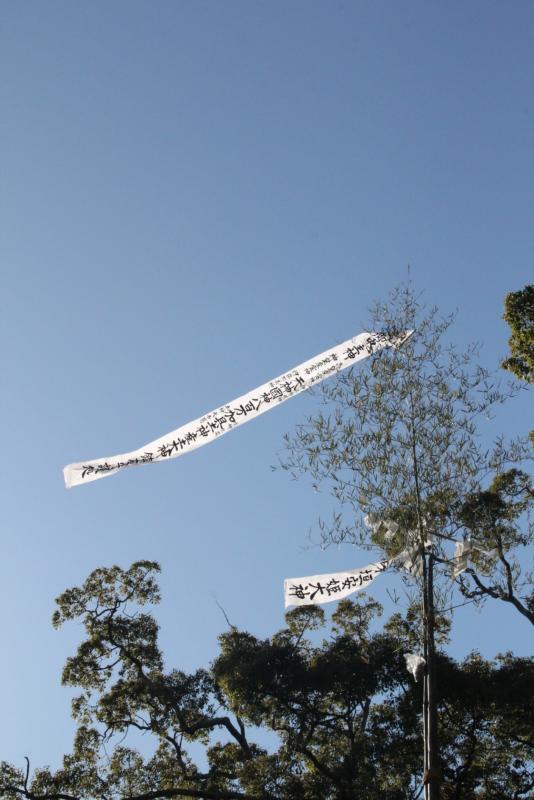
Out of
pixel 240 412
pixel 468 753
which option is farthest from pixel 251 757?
pixel 240 412

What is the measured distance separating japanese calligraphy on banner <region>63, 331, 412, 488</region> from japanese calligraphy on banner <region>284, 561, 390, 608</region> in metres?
2.50

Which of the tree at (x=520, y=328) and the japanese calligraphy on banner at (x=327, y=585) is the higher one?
the tree at (x=520, y=328)

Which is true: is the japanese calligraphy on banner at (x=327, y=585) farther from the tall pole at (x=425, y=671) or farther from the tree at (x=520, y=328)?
the tree at (x=520, y=328)

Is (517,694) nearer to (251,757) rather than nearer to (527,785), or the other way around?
(527,785)

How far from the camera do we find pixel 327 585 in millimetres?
9734

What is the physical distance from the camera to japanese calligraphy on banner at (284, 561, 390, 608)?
31.8 ft

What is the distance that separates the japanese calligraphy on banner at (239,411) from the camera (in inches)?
417

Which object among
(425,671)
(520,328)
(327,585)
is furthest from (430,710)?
(520,328)

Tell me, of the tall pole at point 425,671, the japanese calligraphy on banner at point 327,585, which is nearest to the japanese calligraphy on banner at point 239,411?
the japanese calligraphy on banner at point 327,585

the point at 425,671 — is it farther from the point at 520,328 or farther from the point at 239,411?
the point at 520,328

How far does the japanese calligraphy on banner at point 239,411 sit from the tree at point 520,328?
378 centimetres

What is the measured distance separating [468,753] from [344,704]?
8.06 feet

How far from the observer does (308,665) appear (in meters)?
14.5

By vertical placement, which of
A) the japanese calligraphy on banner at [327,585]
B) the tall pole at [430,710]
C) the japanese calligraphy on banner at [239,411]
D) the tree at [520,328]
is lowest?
the tall pole at [430,710]
